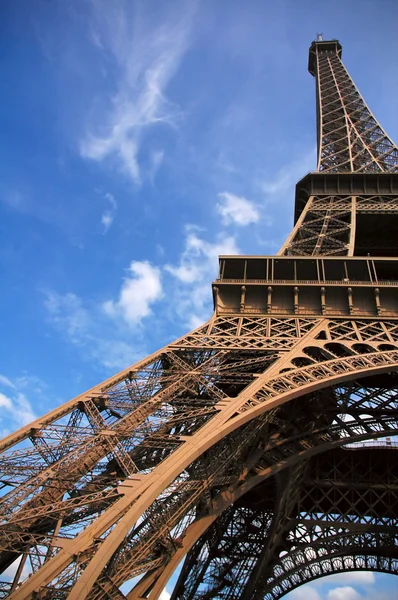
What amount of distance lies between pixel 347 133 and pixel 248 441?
33.8 m

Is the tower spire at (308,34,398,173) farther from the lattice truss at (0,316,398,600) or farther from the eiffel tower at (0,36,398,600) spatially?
the lattice truss at (0,316,398,600)

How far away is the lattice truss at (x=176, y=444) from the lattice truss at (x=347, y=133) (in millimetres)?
21475

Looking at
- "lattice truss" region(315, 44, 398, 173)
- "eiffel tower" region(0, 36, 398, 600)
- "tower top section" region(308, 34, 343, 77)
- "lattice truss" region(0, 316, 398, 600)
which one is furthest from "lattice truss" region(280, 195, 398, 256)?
"tower top section" region(308, 34, 343, 77)

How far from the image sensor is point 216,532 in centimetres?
2677

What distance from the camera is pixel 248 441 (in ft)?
51.4

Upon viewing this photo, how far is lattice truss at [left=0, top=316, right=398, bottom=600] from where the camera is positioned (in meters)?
9.97

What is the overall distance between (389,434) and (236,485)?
6.69 meters

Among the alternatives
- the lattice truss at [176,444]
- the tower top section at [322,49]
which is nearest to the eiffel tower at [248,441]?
the lattice truss at [176,444]

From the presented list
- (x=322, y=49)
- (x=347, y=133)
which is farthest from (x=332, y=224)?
(x=322, y=49)

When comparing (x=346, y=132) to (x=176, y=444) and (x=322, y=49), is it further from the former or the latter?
(x=176, y=444)

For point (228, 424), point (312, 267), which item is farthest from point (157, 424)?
point (312, 267)

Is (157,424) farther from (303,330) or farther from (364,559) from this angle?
(364,559)

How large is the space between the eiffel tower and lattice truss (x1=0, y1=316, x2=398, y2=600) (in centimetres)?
5

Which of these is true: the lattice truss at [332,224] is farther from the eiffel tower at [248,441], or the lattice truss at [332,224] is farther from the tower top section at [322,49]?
the tower top section at [322,49]
